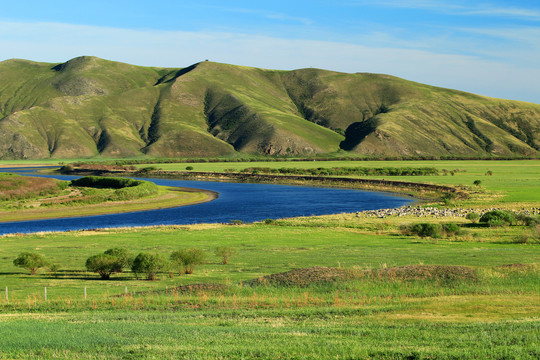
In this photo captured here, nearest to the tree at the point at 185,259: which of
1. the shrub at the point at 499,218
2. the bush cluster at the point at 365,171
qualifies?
the shrub at the point at 499,218

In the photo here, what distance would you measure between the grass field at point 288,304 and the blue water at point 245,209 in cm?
2144

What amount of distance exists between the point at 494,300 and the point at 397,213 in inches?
2026

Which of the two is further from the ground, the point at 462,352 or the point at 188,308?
the point at 462,352

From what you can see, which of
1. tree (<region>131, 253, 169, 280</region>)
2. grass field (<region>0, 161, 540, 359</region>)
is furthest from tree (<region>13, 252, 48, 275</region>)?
tree (<region>131, 253, 169, 280</region>)

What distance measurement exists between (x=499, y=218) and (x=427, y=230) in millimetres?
11430

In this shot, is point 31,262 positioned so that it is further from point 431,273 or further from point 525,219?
point 525,219

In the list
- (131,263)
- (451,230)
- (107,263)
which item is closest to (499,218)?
(451,230)

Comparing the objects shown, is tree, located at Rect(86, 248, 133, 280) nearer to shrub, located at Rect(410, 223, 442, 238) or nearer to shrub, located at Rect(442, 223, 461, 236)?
shrub, located at Rect(410, 223, 442, 238)

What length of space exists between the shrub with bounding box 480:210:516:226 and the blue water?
85.2 ft

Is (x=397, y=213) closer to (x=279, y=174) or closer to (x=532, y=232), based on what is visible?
(x=532, y=232)

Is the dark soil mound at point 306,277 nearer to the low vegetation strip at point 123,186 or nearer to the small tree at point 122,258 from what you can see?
the small tree at point 122,258

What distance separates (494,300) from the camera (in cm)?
2408

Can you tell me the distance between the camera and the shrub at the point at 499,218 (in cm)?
5953

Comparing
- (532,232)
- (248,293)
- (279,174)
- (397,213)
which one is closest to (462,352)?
(248,293)
